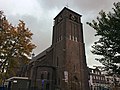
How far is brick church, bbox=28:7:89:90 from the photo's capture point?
4009 cm

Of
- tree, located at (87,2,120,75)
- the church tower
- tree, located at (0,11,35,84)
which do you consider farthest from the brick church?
tree, located at (87,2,120,75)

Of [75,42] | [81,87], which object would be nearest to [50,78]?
[81,87]

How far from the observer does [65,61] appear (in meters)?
40.3

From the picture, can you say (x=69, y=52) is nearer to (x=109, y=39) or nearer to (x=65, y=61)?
(x=65, y=61)

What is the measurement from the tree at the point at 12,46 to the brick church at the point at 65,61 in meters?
19.3

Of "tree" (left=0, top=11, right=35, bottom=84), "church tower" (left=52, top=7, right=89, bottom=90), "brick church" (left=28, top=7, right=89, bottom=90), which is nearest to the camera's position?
"tree" (left=0, top=11, right=35, bottom=84)

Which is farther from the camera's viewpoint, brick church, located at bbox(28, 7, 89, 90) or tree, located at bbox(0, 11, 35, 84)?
brick church, located at bbox(28, 7, 89, 90)

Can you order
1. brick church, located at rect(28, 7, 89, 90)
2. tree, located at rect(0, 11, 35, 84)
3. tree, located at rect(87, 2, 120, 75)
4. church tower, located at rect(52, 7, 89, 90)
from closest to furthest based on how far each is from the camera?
tree, located at rect(87, 2, 120, 75) → tree, located at rect(0, 11, 35, 84) → church tower, located at rect(52, 7, 89, 90) → brick church, located at rect(28, 7, 89, 90)

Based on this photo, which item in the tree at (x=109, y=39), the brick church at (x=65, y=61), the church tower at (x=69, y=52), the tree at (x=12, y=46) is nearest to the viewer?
the tree at (x=109, y=39)

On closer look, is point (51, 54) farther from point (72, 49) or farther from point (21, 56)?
point (21, 56)

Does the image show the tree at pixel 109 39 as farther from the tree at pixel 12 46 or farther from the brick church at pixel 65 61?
the brick church at pixel 65 61

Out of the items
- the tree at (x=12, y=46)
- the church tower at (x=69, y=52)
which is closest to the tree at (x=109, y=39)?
the tree at (x=12, y=46)

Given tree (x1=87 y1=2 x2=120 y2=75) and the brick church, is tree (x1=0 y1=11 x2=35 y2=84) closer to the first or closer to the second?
tree (x1=87 y1=2 x2=120 y2=75)

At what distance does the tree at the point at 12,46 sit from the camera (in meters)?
18.3
